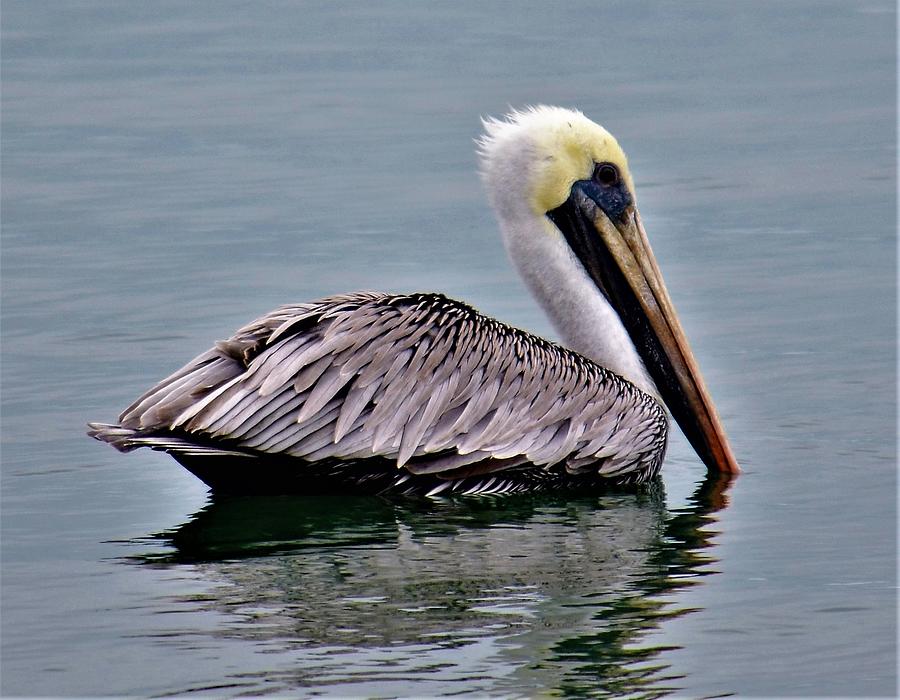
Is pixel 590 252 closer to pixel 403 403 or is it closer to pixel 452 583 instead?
pixel 403 403

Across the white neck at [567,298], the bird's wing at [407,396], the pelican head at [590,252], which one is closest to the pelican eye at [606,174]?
the pelican head at [590,252]

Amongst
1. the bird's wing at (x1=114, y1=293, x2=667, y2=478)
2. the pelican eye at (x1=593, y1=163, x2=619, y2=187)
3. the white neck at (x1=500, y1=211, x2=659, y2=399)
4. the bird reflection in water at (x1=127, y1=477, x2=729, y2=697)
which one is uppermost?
the pelican eye at (x1=593, y1=163, x2=619, y2=187)

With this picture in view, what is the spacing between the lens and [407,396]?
7395mm

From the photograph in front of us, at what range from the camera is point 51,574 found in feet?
21.8

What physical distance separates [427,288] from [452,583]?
3.80 meters

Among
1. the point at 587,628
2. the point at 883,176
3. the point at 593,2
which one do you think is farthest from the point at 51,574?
the point at 593,2

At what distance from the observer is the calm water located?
19.4ft

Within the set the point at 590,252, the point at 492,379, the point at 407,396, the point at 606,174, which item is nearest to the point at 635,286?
the point at 590,252

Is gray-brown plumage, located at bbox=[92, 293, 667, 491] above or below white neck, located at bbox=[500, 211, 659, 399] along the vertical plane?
below

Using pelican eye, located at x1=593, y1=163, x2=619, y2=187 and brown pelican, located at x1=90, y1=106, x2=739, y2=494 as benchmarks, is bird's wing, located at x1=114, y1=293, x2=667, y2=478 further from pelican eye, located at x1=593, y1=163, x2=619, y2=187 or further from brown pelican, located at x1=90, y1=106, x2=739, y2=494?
pelican eye, located at x1=593, y1=163, x2=619, y2=187

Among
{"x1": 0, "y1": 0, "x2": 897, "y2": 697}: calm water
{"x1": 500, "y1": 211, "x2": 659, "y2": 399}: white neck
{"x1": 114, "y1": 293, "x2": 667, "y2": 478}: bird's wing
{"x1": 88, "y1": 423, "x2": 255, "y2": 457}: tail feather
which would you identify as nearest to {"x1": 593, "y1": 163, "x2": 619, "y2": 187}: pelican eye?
{"x1": 500, "y1": 211, "x2": 659, "y2": 399}: white neck

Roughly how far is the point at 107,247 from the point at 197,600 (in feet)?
17.2

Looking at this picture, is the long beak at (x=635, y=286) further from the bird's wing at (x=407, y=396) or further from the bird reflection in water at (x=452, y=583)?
the bird reflection in water at (x=452, y=583)

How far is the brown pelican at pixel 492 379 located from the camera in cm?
715
